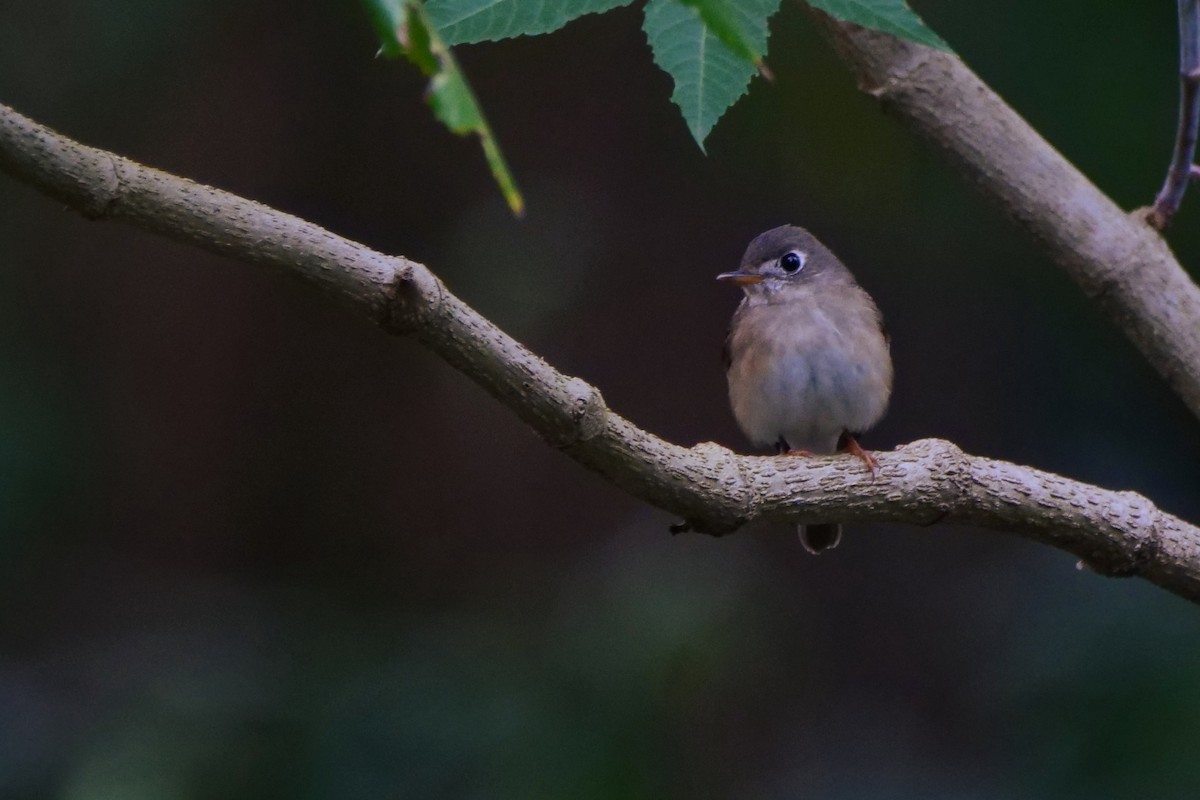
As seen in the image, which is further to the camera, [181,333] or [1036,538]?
[181,333]

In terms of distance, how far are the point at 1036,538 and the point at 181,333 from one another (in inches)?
227

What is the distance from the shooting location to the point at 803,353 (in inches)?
211

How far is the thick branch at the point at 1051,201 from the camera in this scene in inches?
151

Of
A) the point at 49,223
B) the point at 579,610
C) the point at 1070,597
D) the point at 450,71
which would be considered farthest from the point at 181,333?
the point at 450,71

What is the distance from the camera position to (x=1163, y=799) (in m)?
5.10

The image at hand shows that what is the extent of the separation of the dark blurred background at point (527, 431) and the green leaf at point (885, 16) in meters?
3.78

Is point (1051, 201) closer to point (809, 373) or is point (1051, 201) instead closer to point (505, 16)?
point (809, 373)

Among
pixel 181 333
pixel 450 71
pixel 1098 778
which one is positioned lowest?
pixel 450 71

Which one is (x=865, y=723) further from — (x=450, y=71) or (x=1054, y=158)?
(x=450, y=71)

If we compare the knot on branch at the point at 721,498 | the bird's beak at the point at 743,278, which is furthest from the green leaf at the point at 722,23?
the bird's beak at the point at 743,278

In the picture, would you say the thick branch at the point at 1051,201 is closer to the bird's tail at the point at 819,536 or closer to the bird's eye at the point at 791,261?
the bird's eye at the point at 791,261

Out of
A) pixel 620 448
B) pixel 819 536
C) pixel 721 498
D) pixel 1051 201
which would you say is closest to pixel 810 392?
pixel 819 536

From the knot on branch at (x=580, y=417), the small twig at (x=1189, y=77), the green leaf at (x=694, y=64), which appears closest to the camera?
the green leaf at (x=694, y=64)

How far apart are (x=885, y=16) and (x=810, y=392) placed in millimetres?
3101
